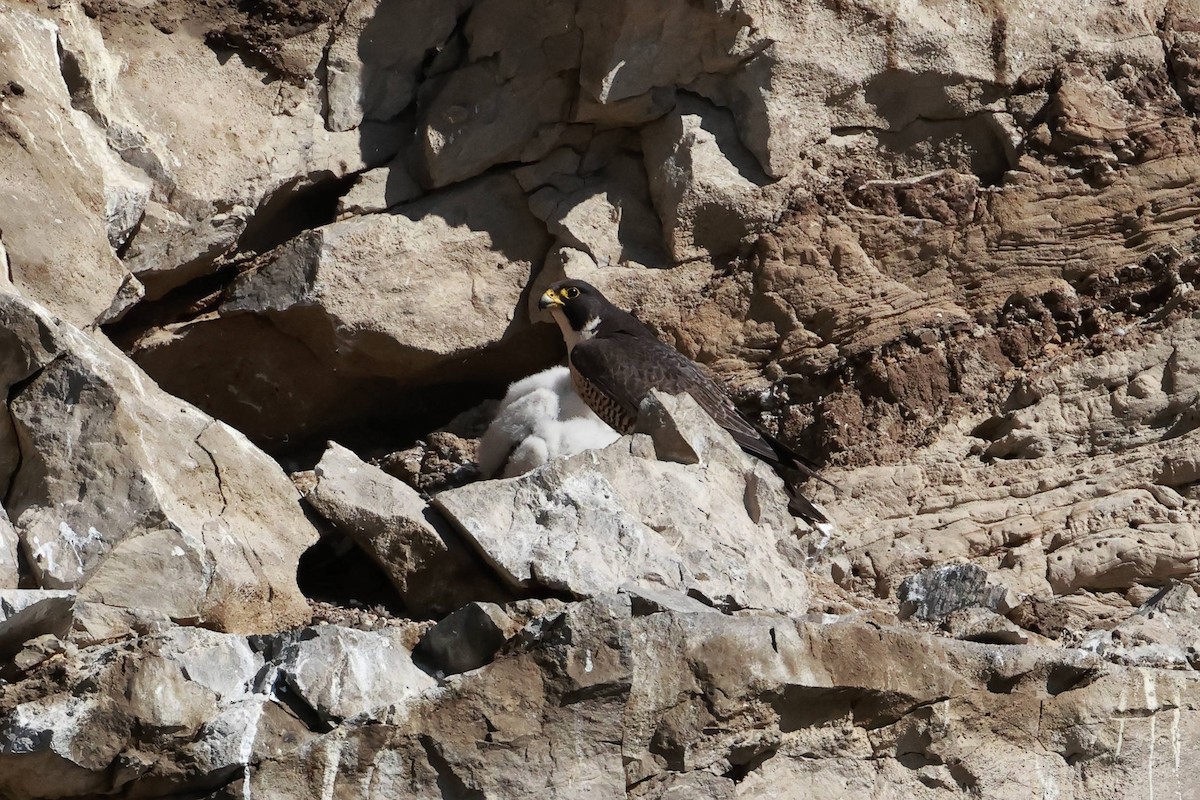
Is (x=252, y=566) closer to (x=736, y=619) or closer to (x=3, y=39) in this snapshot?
(x=736, y=619)

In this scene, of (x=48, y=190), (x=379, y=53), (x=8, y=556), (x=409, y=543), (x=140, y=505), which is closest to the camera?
(x=8, y=556)

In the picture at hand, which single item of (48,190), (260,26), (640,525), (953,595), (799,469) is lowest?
(640,525)

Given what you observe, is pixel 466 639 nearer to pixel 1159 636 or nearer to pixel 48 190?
pixel 1159 636

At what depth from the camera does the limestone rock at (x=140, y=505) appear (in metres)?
4.48

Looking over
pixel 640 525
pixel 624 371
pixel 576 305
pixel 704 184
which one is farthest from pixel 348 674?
pixel 704 184

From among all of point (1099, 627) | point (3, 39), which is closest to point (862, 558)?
point (1099, 627)

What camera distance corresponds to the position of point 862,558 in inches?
248

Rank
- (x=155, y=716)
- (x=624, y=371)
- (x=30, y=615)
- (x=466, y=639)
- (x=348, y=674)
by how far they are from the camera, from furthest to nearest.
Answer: (x=624, y=371) < (x=466, y=639) < (x=348, y=674) < (x=30, y=615) < (x=155, y=716)

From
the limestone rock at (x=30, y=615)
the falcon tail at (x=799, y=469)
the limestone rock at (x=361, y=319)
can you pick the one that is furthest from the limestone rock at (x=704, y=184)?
the limestone rock at (x=30, y=615)

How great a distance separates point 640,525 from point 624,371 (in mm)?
1921

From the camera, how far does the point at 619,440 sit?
5.28 meters

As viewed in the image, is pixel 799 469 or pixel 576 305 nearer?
pixel 799 469

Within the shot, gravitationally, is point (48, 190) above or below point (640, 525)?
above

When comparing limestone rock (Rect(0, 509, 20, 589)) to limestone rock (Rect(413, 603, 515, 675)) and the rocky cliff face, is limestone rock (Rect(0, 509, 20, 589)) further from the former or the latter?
limestone rock (Rect(413, 603, 515, 675))
